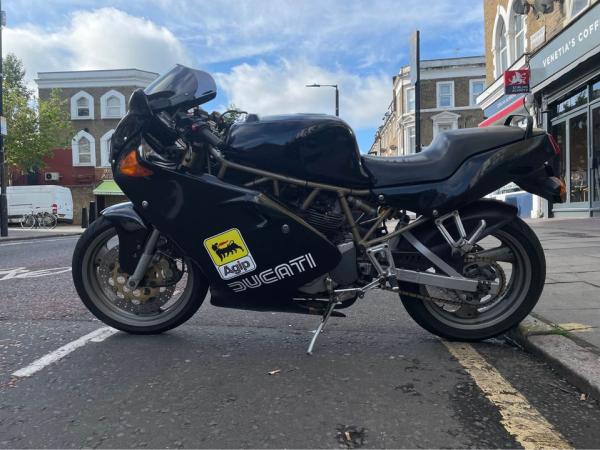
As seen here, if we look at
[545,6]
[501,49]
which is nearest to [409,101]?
[501,49]

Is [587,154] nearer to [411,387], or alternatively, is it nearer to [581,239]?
[581,239]

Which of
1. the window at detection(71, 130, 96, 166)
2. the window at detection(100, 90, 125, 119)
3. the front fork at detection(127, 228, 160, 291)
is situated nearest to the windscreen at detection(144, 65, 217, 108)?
the front fork at detection(127, 228, 160, 291)

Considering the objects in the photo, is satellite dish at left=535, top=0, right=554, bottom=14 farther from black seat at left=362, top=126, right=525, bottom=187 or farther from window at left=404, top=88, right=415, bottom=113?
window at left=404, top=88, right=415, bottom=113

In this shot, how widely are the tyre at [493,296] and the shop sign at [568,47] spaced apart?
9.67 m

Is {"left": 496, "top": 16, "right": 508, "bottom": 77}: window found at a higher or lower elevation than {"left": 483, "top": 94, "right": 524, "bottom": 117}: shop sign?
higher

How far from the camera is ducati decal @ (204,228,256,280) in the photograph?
2920 millimetres

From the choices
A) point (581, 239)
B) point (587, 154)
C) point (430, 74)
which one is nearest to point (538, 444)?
point (581, 239)

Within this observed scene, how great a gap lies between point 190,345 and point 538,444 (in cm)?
205

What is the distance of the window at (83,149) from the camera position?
3591 cm

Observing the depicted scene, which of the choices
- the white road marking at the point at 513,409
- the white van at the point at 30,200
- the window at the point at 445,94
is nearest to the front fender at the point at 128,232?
the white road marking at the point at 513,409

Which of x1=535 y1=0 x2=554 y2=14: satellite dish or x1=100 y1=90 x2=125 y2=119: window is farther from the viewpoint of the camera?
x1=100 y1=90 x2=125 y2=119: window

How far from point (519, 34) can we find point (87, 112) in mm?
29921

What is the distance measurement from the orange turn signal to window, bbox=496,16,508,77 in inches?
699

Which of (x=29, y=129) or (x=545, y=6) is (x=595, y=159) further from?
(x=29, y=129)
